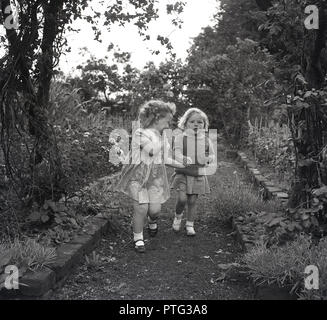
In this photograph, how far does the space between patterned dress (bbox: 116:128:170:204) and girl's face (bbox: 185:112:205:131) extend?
59cm

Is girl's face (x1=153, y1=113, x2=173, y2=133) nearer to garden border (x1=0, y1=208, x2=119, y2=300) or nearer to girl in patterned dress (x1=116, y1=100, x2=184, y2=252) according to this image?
girl in patterned dress (x1=116, y1=100, x2=184, y2=252)

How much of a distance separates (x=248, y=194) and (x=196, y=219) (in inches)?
26.5

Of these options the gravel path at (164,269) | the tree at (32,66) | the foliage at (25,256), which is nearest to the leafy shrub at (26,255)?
the foliage at (25,256)

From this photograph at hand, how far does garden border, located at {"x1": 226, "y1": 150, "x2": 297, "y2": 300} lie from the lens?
2.84 metres

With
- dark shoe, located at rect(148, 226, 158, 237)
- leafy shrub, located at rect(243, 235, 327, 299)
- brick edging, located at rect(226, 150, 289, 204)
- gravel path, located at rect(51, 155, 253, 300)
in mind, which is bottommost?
gravel path, located at rect(51, 155, 253, 300)

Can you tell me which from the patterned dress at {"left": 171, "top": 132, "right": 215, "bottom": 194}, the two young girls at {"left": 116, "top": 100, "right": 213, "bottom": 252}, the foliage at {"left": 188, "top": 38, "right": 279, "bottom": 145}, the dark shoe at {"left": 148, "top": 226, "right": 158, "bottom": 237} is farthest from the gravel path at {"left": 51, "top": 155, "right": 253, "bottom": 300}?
the foliage at {"left": 188, "top": 38, "right": 279, "bottom": 145}

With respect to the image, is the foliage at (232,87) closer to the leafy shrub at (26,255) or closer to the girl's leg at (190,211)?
the girl's leg at (190,211)

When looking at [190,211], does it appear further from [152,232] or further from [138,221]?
[138,221]

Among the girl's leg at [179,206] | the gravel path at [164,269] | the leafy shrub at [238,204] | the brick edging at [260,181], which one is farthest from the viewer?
the brick edging at [260,181]

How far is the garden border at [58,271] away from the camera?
9.27 feet

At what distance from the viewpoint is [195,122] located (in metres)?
4.70

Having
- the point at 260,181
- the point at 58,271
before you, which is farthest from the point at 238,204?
the point at 58,271

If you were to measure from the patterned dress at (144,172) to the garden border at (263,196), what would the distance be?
841 mm

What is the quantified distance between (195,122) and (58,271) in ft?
7.23
